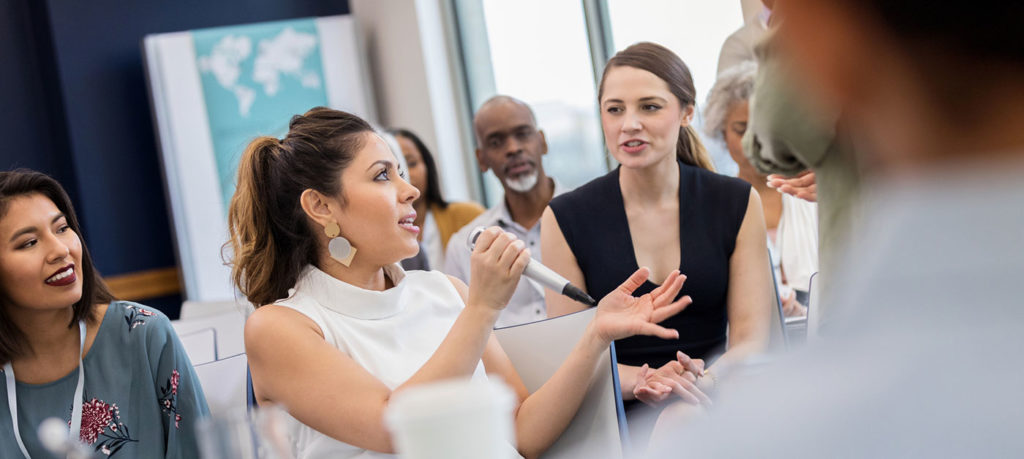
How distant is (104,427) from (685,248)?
1.45 metres

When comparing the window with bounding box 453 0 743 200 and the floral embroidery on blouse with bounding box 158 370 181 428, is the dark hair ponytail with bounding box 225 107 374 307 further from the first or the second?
the window with bounding box 453 0 743 200

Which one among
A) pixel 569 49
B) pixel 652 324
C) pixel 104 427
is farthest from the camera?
pixel 569 49

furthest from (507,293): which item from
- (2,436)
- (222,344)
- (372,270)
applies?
(222,344)

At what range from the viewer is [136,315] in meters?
2.16

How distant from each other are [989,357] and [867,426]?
0.17ft

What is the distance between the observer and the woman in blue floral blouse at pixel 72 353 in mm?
1986

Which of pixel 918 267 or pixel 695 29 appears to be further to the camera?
pixel 695 29

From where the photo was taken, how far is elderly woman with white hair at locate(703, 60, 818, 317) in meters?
2.95

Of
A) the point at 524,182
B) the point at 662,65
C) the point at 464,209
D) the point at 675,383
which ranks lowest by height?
the point at 675,383

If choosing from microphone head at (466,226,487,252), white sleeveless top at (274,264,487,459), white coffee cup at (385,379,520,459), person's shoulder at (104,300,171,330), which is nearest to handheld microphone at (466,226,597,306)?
microphone head at (466,226,487,252)

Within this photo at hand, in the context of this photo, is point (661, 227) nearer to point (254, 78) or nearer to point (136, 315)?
point (136, 315)

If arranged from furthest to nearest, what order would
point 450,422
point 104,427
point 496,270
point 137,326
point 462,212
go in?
point 462,212 < point 137,326 < point 104,427 < point 496,270 < point 450,422

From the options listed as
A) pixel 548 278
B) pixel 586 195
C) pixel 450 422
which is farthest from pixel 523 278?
pixel 450 422

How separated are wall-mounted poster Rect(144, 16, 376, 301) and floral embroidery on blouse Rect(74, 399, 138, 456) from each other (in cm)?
336
